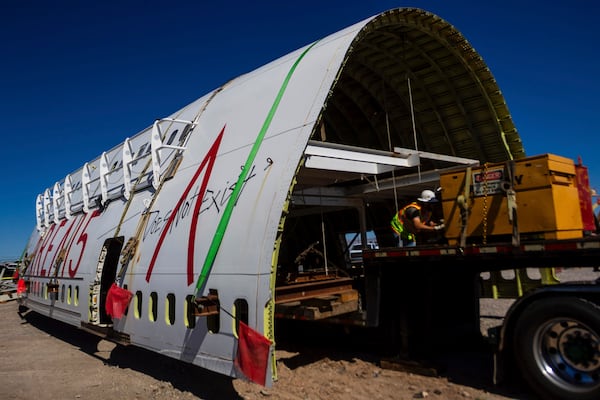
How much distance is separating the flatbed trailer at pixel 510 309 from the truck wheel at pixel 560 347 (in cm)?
1

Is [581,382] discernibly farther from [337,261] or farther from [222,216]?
[337,261]

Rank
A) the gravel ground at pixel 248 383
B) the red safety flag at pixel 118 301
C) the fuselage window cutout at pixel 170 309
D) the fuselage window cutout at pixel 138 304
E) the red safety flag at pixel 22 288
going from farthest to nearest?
the red safety flag at pixel 22 288, the red safety flag at pixel 118 301, the fuselage window cutout at pixel 138 304, the fuselage window cutout at pixel 170 309, the gravel ground at pixel 248 383

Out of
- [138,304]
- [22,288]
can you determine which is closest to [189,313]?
[138,304]

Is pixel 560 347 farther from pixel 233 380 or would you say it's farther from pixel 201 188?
pixel 201 188

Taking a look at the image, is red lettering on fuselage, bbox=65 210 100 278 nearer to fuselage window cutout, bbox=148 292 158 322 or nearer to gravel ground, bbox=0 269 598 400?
gravel ground, bbox=0 269 598 400

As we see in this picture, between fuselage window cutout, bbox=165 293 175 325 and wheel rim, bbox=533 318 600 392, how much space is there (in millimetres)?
5461

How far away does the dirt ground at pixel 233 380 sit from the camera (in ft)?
21.7

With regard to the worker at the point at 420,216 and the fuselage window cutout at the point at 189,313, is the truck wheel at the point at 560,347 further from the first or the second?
the fuselage window cutout at the point at 189,313

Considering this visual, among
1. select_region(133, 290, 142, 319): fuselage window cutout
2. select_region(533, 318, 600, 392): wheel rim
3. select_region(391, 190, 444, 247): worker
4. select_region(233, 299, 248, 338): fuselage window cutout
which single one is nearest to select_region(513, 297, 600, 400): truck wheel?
select_region(533, 318, 600, 392): wheel rim

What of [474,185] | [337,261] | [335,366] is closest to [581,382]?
[474,185]

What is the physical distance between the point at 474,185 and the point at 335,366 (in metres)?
4.07

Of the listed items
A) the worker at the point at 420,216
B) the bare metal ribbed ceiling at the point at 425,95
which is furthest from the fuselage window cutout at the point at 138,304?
the bare metal ribbed ceiling at the point at 425,95

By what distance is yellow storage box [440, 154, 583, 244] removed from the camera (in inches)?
233

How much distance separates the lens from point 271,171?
6.54 metres
